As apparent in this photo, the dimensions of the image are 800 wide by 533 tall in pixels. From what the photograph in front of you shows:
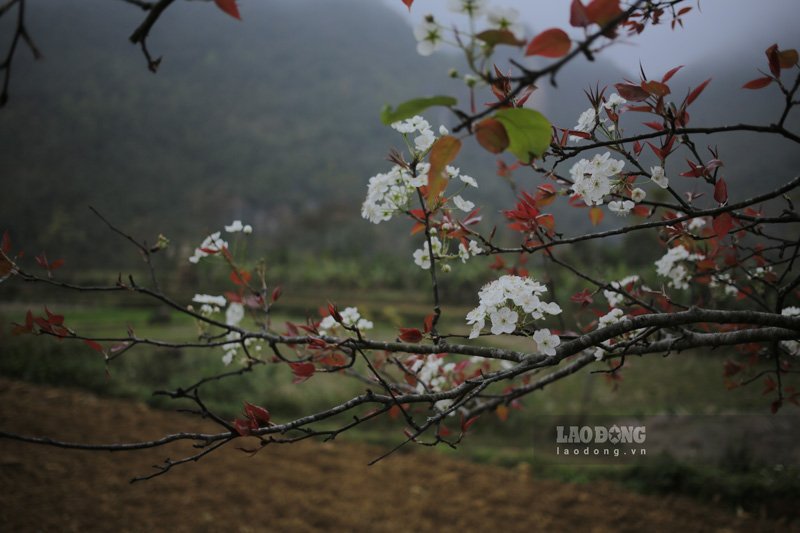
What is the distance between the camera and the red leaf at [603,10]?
0.45m

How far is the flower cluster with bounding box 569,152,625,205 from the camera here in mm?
902

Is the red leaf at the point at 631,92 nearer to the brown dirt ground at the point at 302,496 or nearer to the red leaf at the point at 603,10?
the red leaf at the point at 603,10

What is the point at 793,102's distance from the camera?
0.74 m

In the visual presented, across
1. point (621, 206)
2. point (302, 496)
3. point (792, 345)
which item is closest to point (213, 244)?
point (621, 206)

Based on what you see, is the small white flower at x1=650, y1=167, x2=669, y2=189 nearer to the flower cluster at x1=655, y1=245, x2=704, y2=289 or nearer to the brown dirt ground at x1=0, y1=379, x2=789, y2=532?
the flower cluster at x1=655, y1=245, x2=704, y2=289

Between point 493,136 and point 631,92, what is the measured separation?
552 mm

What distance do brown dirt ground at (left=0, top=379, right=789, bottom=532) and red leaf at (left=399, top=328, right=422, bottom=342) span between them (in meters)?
2.08

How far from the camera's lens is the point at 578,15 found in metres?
0.47

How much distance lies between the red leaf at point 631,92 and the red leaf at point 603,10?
0.45m

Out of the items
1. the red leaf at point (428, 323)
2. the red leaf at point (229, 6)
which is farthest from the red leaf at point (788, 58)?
the red leaf at point (229, 6)

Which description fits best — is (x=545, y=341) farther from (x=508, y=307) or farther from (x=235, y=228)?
(x=235, y=228)

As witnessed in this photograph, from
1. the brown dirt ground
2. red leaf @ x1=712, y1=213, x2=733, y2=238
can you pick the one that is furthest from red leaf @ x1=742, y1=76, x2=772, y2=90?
the brown dirt ground

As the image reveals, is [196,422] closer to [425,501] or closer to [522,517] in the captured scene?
[425,501]

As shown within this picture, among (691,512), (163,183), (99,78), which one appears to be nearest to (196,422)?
(691,512)
